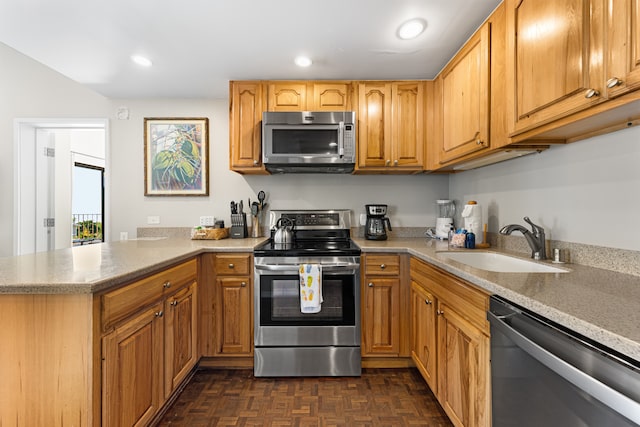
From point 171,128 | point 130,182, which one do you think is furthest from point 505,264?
point 130,182

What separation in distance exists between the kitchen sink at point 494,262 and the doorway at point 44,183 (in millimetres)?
3108

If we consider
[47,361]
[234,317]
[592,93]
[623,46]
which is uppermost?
[623,46]

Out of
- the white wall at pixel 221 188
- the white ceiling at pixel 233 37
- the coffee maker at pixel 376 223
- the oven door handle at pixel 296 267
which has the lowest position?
the oven door handle at pixel 296 267

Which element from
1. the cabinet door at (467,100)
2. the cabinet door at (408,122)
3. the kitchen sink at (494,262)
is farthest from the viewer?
the cabinet door at (408,122)

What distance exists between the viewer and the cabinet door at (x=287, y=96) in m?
2.55

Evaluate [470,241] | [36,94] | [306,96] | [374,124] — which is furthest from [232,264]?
[36,94]

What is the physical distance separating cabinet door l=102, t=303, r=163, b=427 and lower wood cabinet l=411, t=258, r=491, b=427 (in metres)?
1.47

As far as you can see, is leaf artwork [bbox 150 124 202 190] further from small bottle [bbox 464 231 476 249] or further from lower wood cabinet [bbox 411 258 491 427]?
small bottle [bbox 464 231 476 249]

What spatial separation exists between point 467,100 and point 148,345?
225cm

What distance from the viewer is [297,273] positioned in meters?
2.19

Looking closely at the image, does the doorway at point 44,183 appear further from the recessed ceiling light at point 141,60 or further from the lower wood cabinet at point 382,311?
the lower wood cabinet at point 382,311

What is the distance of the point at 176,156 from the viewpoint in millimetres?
2967

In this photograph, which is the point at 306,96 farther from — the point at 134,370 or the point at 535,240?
the point at 134,370

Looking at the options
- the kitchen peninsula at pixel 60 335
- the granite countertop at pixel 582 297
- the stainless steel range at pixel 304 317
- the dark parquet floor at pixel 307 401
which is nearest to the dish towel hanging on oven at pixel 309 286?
the stainless steel range at pixel 304 317
